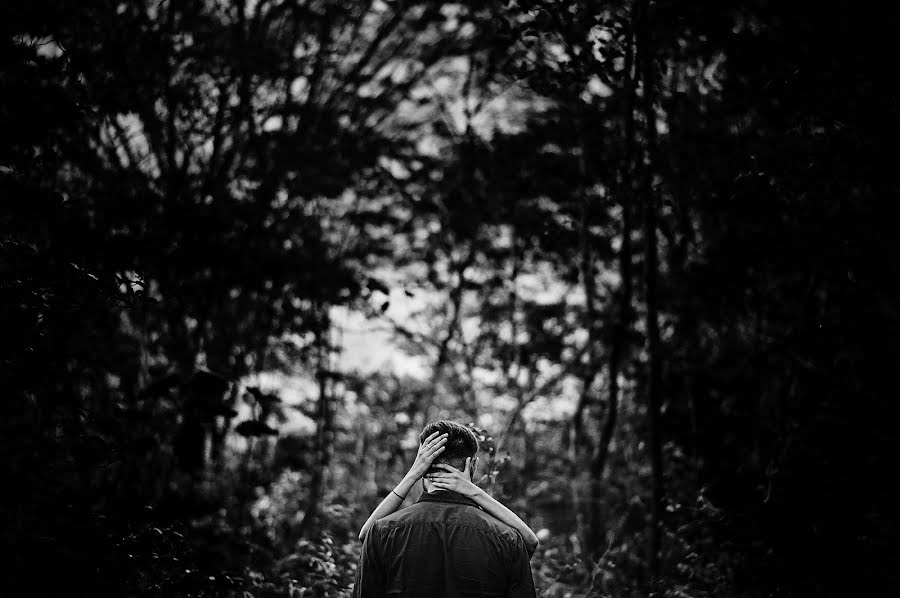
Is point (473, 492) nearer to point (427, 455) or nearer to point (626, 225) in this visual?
point (427, 455)

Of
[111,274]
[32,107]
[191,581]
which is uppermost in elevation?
[32,107]

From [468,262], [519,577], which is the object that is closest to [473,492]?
[519,577]

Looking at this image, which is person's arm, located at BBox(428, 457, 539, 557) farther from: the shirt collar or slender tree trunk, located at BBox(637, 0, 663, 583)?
slender tree trunk, located at BBox(637, 0, 663, 583)

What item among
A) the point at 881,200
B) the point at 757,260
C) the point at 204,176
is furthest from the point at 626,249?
the point at 204,176

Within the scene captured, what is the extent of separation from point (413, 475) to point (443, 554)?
33 cm

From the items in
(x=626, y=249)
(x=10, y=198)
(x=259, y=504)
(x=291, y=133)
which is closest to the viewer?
(x=10, y=198)

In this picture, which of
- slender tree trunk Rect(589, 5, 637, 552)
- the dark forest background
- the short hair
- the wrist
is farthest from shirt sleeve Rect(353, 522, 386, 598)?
Answer: slender tree trunk Rect(589, 5, 637, 552)

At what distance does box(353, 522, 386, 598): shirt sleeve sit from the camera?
277 centimetres

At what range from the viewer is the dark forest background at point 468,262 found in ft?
12.8

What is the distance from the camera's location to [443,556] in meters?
2.75

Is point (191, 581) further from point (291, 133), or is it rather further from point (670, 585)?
point (291, 133)

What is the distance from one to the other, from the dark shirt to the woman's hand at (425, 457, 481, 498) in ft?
0.10

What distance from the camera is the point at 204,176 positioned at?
8562mm

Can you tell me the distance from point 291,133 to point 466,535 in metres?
7.88
